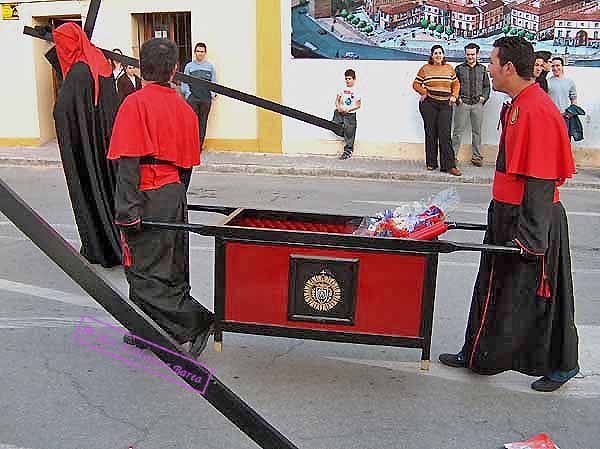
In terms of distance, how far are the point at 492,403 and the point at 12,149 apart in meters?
11.3

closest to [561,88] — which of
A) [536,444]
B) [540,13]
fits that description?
[540,13]

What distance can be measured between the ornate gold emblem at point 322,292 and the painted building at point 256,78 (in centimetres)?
866

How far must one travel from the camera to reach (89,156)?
19.9 ft

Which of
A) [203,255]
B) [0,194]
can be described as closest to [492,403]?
[0,194]

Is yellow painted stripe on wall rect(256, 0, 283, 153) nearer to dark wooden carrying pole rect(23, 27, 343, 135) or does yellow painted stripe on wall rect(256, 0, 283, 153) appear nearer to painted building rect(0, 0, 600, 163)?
painted building rect(0, 0, 600, 163)

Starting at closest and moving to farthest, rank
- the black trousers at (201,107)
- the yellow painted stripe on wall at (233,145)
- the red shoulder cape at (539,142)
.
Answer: the red shoulder cape at (539,142)
the black trousers at (201,107)
the yellow painted stripe on wall at (233,145)

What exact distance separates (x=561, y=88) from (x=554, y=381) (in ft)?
25.6

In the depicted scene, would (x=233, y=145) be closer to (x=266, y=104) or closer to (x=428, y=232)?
(x=266, y=104)

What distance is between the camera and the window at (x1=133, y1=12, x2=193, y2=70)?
515 inches

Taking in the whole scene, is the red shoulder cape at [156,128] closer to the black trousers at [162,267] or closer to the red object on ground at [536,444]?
the black trousers at [162,267]

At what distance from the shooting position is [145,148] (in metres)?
4.12

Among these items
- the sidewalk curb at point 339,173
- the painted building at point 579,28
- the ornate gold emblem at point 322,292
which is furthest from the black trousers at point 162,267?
the painted building at point 579,28

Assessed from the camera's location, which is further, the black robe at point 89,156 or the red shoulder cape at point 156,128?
the black robe at point 89,156

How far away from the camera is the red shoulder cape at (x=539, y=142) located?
12.2 feet
